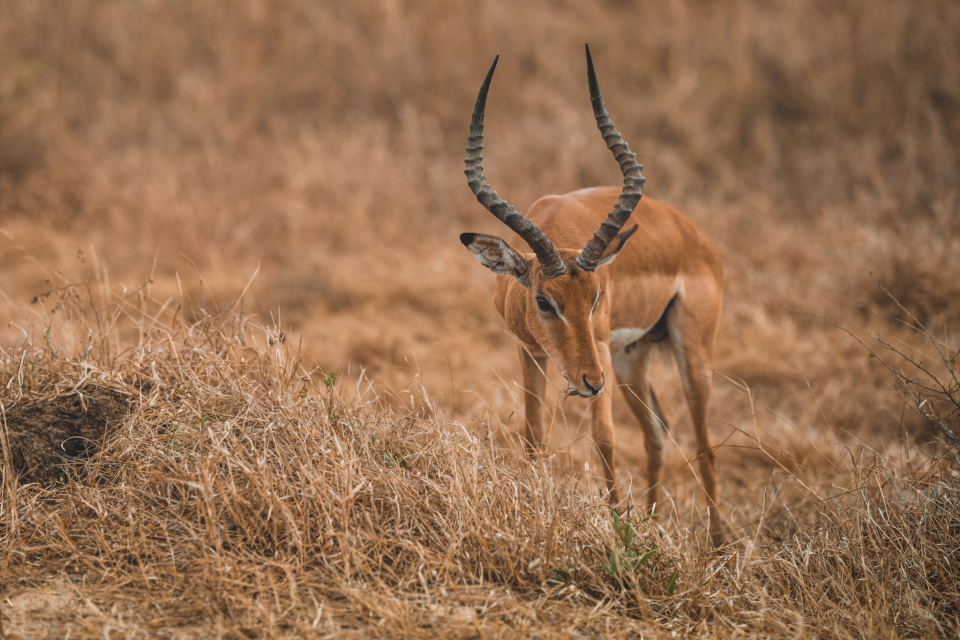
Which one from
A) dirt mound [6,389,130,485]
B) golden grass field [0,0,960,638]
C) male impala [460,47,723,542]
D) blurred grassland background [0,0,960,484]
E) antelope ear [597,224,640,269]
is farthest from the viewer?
blurred grassland background [0,0,960,484]

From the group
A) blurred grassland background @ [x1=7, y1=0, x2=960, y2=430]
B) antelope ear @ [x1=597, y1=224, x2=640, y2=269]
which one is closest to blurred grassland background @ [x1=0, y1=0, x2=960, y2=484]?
blurred grassland background @ [x1=7, y1=0, x2=960, y2=430]

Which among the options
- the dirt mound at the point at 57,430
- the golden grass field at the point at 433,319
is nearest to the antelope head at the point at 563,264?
the golden grass field at the point at 433,319

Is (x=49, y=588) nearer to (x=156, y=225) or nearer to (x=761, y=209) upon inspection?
(x=156, y=225)

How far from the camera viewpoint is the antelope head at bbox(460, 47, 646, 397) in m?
3.36

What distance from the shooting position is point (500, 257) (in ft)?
12.2

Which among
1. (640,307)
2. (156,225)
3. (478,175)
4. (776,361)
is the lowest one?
(776,361)

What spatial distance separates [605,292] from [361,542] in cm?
197

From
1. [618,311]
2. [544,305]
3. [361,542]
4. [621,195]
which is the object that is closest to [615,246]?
[621,195]

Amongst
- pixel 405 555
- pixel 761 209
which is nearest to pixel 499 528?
pixel 405 555

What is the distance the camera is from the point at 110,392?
3379 mm

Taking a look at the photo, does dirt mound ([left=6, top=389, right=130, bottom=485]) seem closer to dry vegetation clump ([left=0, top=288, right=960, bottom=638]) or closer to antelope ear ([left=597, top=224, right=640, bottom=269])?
dry vegetation clump ([left=0, top=288, right=960, bottom=638])

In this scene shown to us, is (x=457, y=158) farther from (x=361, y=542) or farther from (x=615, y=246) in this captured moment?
(x=361, y=542)

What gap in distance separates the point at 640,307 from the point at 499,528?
6.81 feet

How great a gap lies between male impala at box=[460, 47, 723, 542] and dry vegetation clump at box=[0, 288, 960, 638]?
520 millimetres
